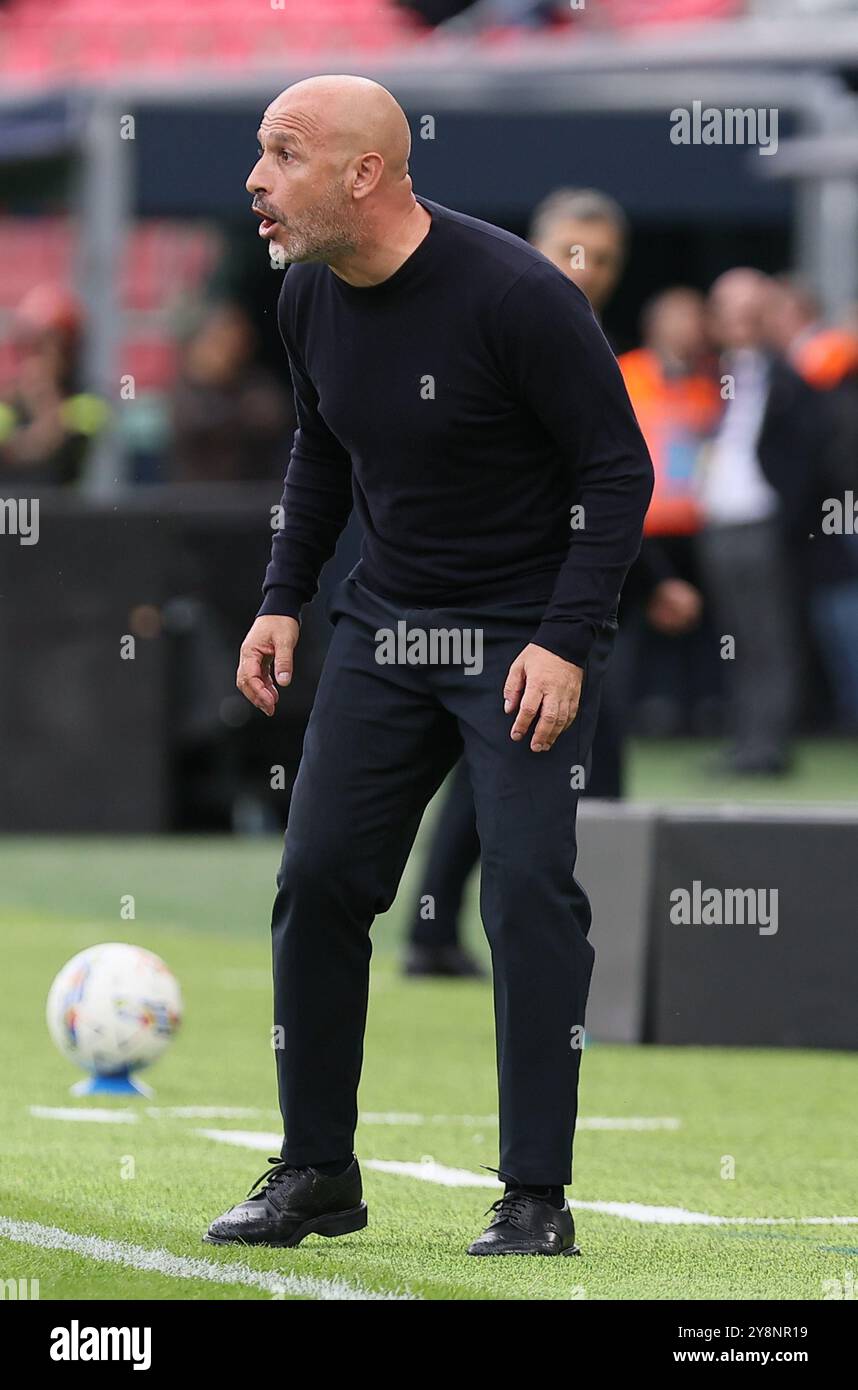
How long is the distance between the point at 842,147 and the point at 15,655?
17.6ft

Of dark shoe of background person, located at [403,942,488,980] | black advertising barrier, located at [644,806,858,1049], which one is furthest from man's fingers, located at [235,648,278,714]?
dark shoe of background person, located at [403,942,488,980]

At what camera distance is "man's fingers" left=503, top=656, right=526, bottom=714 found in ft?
16.9

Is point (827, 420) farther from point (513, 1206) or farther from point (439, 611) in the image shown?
point (513, 1206)

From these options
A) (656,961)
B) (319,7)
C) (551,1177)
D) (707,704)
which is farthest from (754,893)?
(319,7)

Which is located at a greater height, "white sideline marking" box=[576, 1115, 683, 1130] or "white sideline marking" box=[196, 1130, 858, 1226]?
"white sideline marking" box=[196, 1130, 858, 1226]

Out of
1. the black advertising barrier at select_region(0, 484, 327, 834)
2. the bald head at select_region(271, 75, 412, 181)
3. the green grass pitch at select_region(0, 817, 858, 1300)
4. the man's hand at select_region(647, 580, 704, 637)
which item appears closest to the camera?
the green grass pitch at select_region(0, 817, 858, 1300)

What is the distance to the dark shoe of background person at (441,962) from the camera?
9.61 m

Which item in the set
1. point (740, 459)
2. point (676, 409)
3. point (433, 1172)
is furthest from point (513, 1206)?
point (676, 409)

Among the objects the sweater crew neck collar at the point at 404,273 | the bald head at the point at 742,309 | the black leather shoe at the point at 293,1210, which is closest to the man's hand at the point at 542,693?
the sweater crew neck collar at the point at 404,273

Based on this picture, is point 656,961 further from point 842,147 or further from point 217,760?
point 842,147

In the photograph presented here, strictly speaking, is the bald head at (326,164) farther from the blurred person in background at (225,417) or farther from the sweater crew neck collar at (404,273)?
the blurred person in background at (225,417)

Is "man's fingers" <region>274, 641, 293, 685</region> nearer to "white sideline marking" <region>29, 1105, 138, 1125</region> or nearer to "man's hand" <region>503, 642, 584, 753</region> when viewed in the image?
"man's hand" <region>503, 642, 584, 753</region>

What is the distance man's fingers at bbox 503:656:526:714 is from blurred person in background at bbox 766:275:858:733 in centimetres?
1119

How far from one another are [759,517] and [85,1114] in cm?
972
